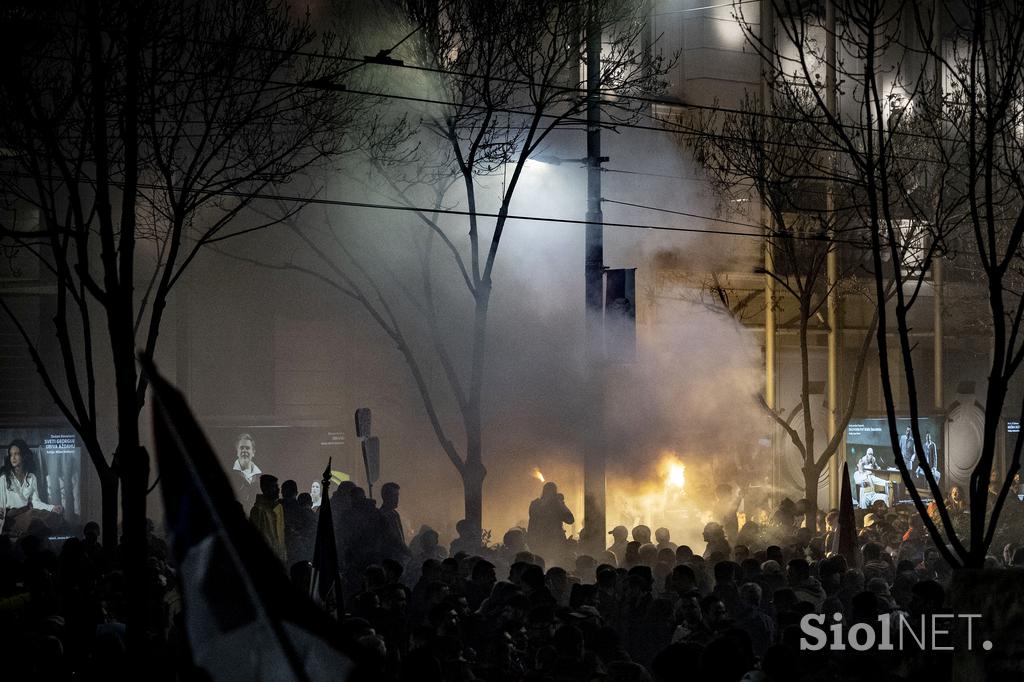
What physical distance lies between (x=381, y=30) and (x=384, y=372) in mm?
6492

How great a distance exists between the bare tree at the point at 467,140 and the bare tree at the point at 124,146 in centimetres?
146

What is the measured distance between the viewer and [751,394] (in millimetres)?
23562

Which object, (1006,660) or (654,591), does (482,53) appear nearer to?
(654,591)

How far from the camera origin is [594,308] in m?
12.8

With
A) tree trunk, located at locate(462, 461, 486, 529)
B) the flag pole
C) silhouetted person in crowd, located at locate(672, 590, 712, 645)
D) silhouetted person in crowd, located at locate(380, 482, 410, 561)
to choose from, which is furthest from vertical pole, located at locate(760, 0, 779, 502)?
the flag pole

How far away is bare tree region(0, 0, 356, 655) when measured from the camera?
4562 millimetres

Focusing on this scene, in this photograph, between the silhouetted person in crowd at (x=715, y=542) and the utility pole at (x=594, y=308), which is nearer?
the silhouetted person in crowd at (x=715, y=542)

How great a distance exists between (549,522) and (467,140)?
6141 millimetres

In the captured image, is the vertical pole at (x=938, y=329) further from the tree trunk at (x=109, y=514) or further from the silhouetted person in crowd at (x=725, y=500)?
the tree trunk at (x=109, y=514)

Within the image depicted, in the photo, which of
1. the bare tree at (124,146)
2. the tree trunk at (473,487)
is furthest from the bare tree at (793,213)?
the bare tree at (124,146)

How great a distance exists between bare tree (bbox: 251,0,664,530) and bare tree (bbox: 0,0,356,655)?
1.46 m

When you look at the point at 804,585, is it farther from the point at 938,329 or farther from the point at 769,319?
the point at 938,329

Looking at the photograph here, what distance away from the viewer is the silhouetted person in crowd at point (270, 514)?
929 centimetres

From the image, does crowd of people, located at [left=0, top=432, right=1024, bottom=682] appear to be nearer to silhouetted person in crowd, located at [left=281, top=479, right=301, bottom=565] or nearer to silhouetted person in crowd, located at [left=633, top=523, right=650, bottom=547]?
silhouetted person in crowd, located at [left=281, top=479, right=301, bottom=565]
